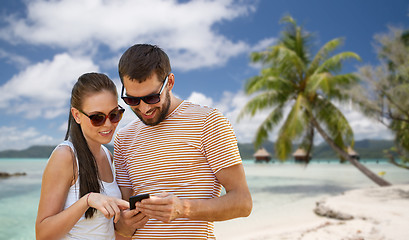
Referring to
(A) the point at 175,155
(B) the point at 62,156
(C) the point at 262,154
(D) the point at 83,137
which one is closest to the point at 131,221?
(A) the point at 175,155

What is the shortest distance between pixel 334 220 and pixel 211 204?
32.9ft

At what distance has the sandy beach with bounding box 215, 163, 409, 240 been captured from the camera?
7.88m

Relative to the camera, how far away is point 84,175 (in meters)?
2.04

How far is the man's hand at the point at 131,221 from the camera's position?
187cm

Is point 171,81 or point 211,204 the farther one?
point 171,81

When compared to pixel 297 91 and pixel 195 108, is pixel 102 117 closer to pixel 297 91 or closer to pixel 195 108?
pixel 195 108

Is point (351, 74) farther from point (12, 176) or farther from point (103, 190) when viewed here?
point (12, 176)

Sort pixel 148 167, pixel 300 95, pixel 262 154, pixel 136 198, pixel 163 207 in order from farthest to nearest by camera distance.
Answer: pixel 262 154 → pixel 300 95 → pixel 148 167 → pixel 136 198 → pixel 163 207

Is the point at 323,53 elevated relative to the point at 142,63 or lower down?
elevated

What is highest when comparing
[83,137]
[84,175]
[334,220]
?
[83,137]

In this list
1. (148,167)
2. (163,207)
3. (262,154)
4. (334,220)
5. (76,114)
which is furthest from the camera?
(262,154)

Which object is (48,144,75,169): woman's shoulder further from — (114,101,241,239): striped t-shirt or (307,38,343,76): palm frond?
(307,38,343,76): palm frond

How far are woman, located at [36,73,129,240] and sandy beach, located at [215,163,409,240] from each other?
260 inches

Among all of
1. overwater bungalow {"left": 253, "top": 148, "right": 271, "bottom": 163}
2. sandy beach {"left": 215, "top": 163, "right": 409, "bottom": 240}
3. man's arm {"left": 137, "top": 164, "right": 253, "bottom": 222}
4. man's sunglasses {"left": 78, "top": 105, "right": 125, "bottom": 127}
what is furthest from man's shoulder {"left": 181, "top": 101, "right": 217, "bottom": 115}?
overwater bungalow {"left": 253, "top": 148, "right": 271, "bottom": 163}
